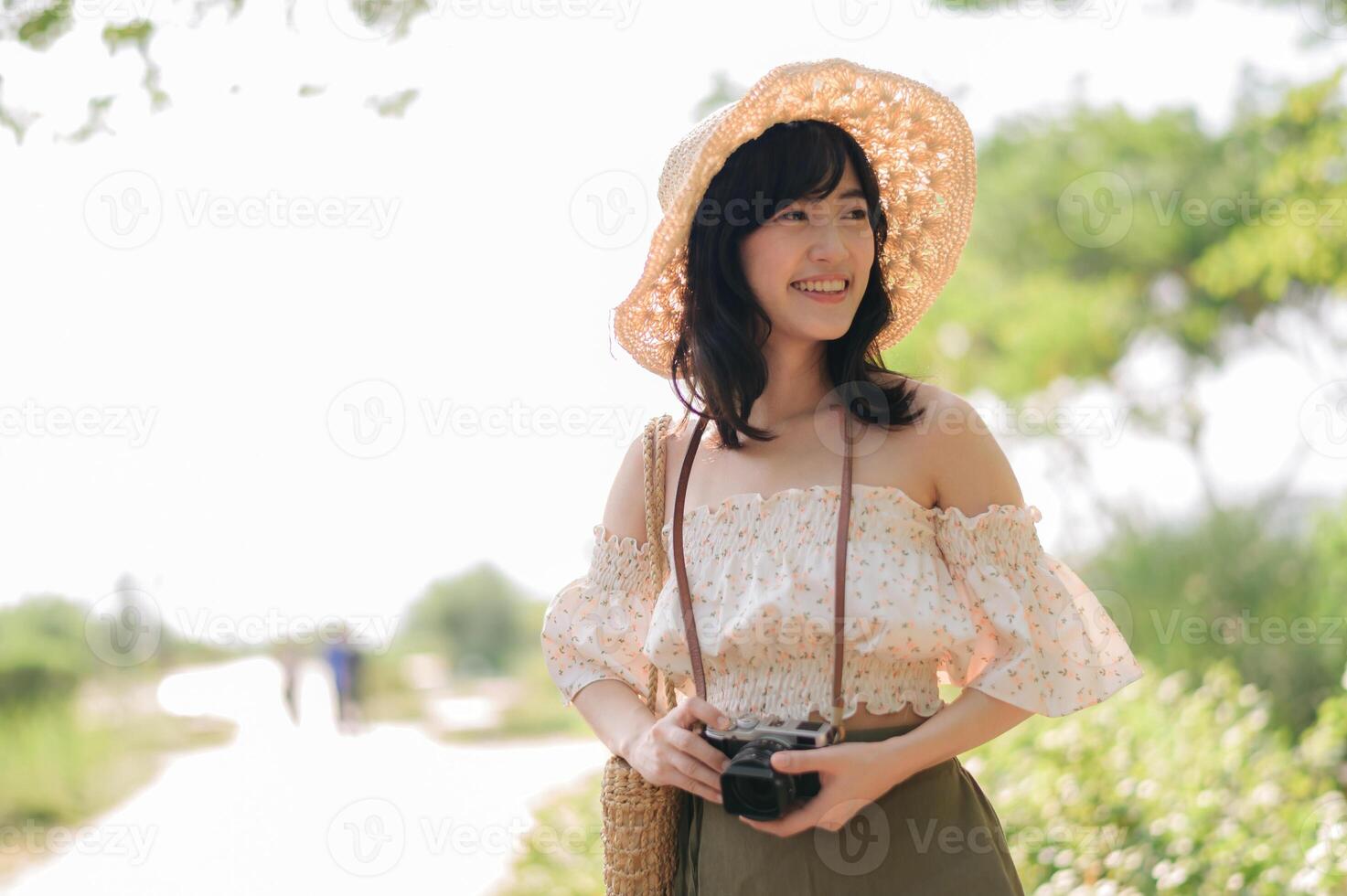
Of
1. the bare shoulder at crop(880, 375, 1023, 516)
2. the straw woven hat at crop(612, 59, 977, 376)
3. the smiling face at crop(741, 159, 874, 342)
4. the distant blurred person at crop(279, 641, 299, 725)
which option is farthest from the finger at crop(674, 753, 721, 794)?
the distant blurred person at crop(279, 641, 299, 725)

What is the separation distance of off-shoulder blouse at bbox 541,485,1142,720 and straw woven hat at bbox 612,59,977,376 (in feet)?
1.37

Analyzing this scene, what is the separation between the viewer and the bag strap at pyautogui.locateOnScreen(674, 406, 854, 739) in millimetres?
1683

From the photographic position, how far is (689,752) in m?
1.70

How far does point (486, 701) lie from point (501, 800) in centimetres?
900

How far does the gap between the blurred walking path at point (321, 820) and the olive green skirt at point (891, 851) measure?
2.67m

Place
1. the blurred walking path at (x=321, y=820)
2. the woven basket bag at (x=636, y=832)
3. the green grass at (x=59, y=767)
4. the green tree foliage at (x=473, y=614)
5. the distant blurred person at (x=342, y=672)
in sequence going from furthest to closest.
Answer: the green tree foliage at (x=473, y=614)
the distant blurred person at (x=342, y=672)
the green grass at (x=59, y=767)
the blurred walking path at (x=321, y=820)
the woven basket bag at (x=636, y=832)

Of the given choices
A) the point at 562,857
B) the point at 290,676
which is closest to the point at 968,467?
the point at 562,857

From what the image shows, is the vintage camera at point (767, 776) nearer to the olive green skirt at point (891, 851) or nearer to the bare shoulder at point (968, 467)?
the olive green skirt at point (891, 851)

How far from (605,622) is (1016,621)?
65cm

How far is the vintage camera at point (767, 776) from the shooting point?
5.24 feet

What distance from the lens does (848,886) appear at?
170cm

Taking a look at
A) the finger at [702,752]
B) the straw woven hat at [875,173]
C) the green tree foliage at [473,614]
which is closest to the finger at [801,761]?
the finger at [702,752]

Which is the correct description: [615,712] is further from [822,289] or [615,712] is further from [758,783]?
[822,289]

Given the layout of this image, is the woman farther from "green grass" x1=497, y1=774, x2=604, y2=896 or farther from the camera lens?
"green grass" x1=497, y1=774, x2=604, y2=896
